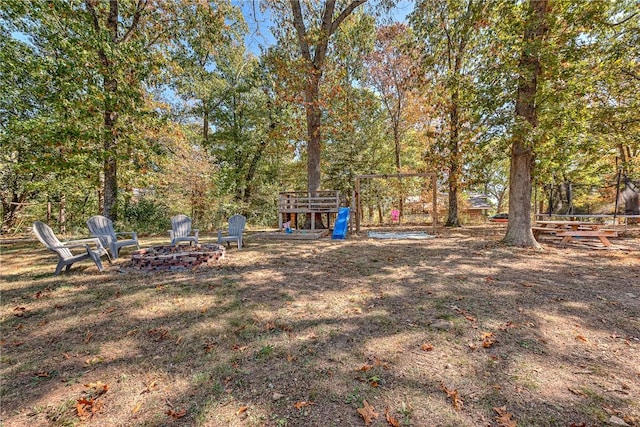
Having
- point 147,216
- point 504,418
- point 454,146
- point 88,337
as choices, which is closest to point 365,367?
point 504,418

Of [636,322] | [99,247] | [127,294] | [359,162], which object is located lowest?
[636,322]

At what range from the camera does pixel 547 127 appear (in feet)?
20.4

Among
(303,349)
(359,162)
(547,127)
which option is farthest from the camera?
(359,162)

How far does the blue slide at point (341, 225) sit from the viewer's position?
9.23 metres

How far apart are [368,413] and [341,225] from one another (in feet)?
25.8

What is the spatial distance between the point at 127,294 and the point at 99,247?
1727 millimetres

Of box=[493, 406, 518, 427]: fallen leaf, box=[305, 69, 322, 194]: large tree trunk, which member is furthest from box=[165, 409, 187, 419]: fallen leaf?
box=[305, 69, 322, 194]: large tree trunk

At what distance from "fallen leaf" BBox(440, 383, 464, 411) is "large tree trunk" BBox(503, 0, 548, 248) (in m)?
6.27

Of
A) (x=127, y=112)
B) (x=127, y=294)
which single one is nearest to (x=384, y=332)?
(x=127, y=294)

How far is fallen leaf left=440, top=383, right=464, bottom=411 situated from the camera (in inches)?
67.8

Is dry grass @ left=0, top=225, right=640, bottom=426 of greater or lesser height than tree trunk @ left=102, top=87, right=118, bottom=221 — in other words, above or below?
below

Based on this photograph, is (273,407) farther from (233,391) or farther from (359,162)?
(359,162)

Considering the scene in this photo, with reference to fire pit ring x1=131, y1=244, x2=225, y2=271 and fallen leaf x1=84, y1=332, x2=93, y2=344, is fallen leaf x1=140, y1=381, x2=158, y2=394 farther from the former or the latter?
fire pit ring x1=131, y1=244, x2=225, y2=271

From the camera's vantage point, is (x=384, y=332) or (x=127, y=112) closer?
(x=384, y=332)
